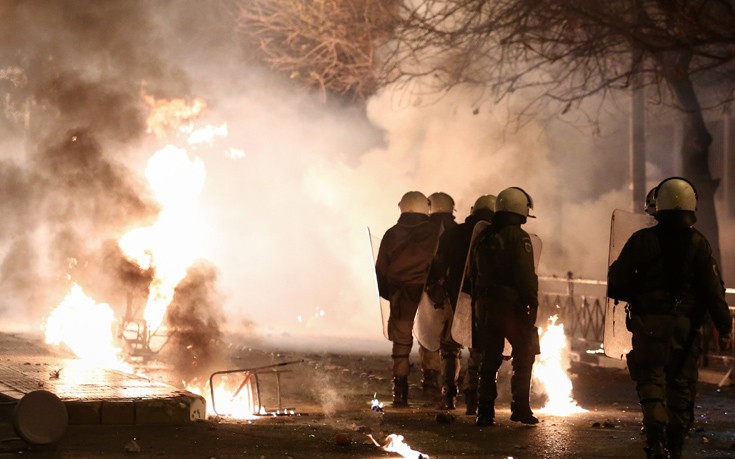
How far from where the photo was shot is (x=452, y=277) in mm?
10203

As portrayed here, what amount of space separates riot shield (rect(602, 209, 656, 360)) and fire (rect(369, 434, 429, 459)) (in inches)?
62.8

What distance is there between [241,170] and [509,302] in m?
18.1

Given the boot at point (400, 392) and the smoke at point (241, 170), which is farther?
the smoke at point (241, 170)

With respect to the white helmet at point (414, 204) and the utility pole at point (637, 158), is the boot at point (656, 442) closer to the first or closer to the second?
the white helmet at point (414, 204)

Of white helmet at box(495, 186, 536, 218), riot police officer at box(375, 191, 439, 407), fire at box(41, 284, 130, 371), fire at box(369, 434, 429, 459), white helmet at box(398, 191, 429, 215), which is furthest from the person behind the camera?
fire at box(41, 284, 130, 371)

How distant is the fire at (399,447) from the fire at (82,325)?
710cm

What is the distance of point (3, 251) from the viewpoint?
24.9 metres

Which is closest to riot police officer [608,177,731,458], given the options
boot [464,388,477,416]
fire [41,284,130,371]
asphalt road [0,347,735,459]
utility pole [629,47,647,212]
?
asphalt road [0,347,735,459]

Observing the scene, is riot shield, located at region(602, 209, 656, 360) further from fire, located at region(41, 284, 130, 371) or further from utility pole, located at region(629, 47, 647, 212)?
utility pole, located at region(629, 47, 647, 212)

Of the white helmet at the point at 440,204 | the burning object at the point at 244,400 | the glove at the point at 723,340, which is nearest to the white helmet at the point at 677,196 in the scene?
the glove at the point at 723,340

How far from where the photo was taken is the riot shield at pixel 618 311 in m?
8.12

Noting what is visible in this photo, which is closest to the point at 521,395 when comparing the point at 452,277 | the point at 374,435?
the point at 374,435

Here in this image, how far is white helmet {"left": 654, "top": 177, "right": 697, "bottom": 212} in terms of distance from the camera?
702cm

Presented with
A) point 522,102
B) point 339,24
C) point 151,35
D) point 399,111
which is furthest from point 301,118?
point 151,35
